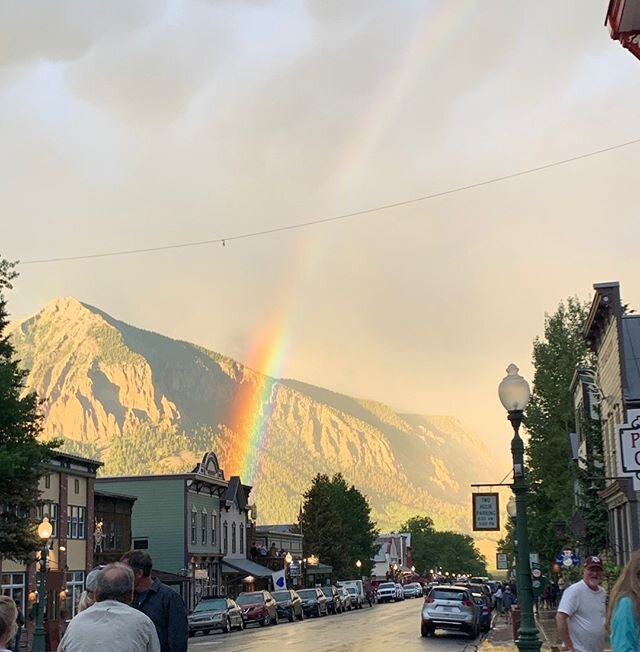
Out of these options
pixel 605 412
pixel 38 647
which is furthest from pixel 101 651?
pixel 605 412

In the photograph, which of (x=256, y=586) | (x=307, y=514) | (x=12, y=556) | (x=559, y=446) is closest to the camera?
(x=12, y=556)

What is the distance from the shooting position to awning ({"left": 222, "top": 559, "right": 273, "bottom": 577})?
7175 centimetres

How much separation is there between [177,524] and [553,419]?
84.7 ft

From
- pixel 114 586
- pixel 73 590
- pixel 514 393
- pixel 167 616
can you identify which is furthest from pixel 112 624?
pixel 73 590

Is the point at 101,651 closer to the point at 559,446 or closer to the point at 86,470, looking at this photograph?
the point at 86,470

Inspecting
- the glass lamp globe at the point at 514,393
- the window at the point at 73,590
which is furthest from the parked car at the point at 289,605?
the glass lamp globe at the point at 514,393

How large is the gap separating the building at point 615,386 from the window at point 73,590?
25978 mm

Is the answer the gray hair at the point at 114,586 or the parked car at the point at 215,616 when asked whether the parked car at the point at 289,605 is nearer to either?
the parked car at the point at 215,616

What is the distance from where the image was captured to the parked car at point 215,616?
4303cm

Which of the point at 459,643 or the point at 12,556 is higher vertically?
the point at 12,556

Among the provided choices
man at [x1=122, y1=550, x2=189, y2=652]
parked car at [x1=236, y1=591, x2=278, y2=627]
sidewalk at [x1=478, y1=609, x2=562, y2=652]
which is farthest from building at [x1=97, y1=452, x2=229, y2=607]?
man at [x1=122, y1=550, x2=189, y2=652]

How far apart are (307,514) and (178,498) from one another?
121 feet

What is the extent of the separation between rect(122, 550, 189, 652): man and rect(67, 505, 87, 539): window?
42422 millimetres

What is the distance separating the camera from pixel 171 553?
64.5 meters
